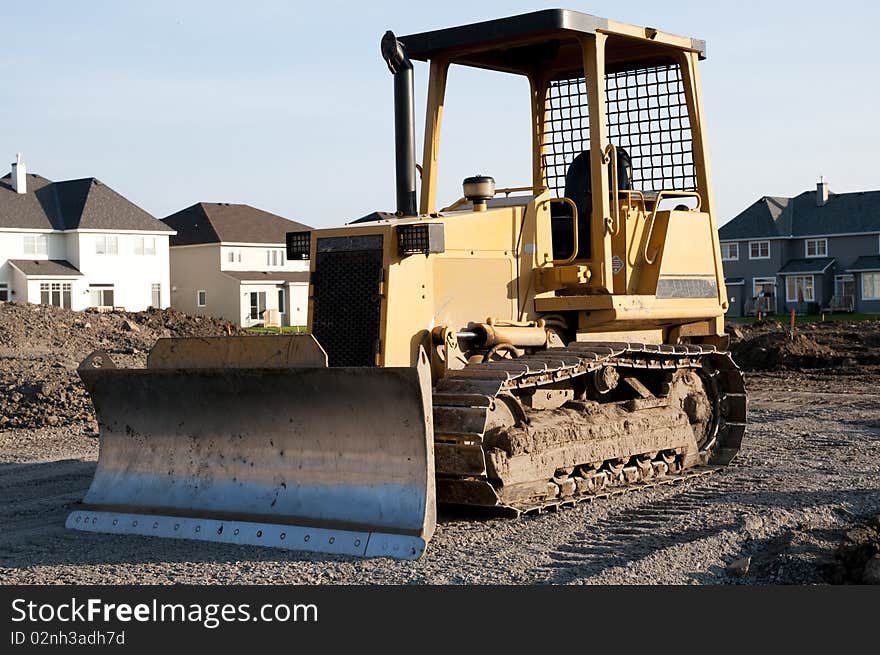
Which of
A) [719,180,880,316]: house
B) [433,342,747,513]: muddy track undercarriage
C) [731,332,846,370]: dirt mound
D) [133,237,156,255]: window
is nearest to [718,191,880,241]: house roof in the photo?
[719,180,880,316]: house

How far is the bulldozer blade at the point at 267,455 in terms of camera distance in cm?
732

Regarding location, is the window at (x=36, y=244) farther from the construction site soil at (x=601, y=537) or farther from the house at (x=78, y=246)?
the construction site soil at (x=601, y=537)

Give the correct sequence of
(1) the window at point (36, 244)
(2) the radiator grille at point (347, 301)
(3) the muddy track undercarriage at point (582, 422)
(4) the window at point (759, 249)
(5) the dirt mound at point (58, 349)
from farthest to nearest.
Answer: (4) the window at point (759, 249) < (1) the window at point (36, 244) < (5) the dirt mound at point (58, 349) < (2) the radiator grille at point (347, 301) < (3) the muddy track undercarriage at point (582, 422)

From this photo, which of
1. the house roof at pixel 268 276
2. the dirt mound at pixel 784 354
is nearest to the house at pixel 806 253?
the house roof at pixel 268 276

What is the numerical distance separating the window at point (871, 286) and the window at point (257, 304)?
28.8 meters

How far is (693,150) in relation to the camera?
10664 millimetres

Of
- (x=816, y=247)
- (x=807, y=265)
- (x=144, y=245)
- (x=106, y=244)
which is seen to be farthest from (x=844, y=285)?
(x=106, y=244)

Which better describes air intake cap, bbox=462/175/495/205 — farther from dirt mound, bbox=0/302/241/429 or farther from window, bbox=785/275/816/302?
window, bbox=785/275/816/302

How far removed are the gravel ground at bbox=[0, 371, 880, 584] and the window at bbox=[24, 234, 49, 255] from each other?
42.8 meters

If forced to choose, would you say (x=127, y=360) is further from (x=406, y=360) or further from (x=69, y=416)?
(x=406, y=360)

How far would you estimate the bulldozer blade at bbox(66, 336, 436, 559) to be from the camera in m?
7.32

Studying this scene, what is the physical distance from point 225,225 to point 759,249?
89.9 feet

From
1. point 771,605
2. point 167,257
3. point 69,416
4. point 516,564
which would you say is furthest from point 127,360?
point 167,257

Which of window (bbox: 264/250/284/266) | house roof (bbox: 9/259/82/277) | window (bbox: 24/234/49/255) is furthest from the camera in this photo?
window (bbox: 264/250/284/266)
